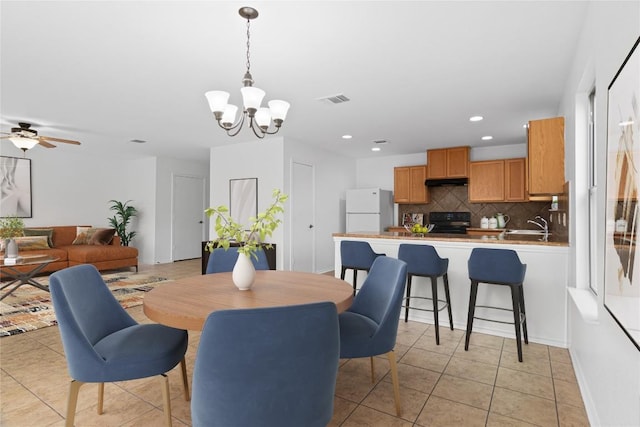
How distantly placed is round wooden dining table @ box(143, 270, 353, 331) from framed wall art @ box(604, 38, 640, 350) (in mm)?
1076

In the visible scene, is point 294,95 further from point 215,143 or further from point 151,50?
point 215,143

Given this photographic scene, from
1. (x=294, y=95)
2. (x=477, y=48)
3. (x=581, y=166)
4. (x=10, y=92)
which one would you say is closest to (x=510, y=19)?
(x=477, y=48)

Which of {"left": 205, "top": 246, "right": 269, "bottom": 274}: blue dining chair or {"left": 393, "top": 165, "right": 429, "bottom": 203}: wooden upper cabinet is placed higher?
{"left": 393, "top": 165, "right": 429, "bottom": 203}: wooden upper cabinet

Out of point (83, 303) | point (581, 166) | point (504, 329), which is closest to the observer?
point (83, 303)

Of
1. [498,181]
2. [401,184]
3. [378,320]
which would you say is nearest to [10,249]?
[378,320]

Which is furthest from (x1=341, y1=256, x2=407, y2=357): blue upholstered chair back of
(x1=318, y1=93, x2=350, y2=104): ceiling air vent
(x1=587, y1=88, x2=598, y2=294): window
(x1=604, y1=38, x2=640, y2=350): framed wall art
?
(x1=318, y1=93, x2=350, y2=104): ceiling air vent

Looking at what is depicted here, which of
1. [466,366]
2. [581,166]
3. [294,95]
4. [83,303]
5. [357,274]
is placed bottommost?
[466,366]

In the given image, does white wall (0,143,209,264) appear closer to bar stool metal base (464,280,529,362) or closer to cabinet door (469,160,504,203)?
cabinet door (469,160,504,203)

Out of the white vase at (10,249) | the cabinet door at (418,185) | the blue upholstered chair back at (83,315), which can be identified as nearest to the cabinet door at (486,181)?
the cabinet door at (418,185)

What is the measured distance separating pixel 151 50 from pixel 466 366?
3.46 meters

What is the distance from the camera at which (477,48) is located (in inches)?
104

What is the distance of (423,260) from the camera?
319cm

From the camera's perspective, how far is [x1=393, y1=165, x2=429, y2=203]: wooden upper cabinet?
22.1 ft

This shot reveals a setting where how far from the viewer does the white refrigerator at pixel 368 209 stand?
6785mm
